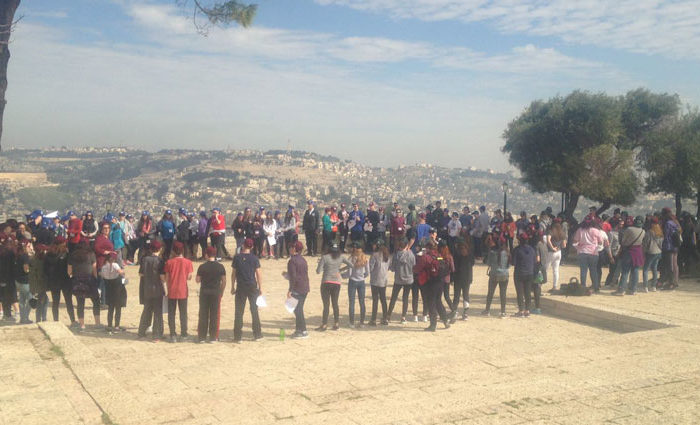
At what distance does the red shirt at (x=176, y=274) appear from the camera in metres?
9.34

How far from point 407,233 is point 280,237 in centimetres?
434

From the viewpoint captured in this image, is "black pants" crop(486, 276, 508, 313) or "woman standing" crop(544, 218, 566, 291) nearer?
"black pants" crop(486, 276, 508, 313)

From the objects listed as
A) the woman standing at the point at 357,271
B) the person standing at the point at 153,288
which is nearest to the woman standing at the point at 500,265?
the woman standing at the point at 357,271

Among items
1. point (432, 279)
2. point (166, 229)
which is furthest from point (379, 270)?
point (166, 229)

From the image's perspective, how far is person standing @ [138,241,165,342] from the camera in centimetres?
944

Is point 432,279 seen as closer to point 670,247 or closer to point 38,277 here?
point 38,277

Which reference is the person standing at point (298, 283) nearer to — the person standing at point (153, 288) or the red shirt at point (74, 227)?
the person standing at point (153, 288)

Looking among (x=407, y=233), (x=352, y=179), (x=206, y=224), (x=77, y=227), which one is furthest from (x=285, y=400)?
(x=352, y=179)

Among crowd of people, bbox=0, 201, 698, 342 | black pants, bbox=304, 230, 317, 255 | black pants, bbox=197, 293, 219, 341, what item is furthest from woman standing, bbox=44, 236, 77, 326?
black pants, bbox=304, 230, 317, 255

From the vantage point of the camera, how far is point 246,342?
9.48m

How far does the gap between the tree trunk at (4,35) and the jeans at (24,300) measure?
2.90m

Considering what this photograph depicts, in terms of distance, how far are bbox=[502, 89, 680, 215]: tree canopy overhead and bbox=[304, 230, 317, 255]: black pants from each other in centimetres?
1005

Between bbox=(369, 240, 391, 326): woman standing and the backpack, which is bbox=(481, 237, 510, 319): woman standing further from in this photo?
bbox=(369, 240, 391, 326): woman standing

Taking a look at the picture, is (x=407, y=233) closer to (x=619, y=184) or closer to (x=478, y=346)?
(x=619, y=184)
